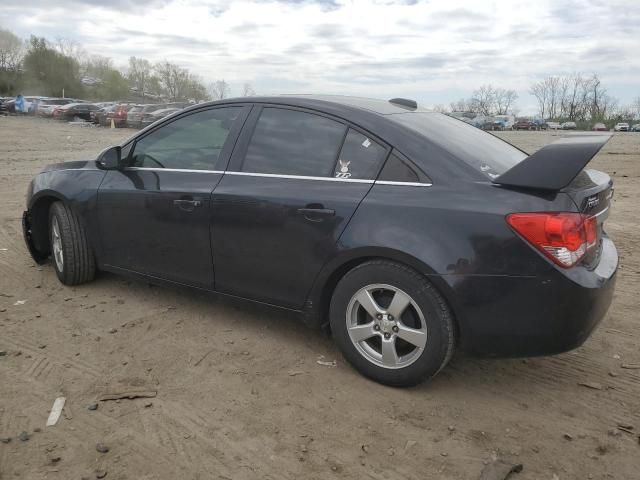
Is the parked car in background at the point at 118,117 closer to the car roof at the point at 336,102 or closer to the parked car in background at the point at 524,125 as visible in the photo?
the car roof at the point at 336,102

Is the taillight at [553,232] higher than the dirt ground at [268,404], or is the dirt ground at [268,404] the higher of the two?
the taillight at [553,232]

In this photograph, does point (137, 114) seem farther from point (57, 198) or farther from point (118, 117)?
point (57, 198)

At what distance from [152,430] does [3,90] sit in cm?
8361

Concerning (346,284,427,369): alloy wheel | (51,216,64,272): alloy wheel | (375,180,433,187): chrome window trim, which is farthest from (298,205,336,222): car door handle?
(51,216,64,272): alloy wheel

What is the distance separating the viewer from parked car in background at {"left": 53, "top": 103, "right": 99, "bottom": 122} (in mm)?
38719

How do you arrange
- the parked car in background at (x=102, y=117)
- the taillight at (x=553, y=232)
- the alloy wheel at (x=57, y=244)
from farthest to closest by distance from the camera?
1. the parked car in background at (x=102, y=117)
2. the alloy wheel at (x=57, y=244)
3. the taillight at (x=553, y=232)

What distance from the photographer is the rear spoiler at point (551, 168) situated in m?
2.69

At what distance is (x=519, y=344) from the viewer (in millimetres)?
2816

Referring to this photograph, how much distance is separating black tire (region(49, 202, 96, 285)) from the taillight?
11.1ft

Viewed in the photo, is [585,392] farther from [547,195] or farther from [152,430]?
[152,430]

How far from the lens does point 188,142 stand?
13.0 feet

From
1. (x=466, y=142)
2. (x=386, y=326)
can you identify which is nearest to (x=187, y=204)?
(x=386, y=326)

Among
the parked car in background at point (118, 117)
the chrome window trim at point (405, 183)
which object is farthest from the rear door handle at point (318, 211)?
the parked car in background at point (118, 117)

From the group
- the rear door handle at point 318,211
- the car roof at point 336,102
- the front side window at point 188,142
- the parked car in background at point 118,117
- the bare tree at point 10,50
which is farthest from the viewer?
the bare tree at point 10,50
